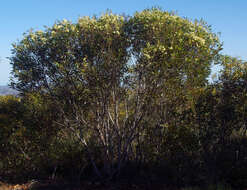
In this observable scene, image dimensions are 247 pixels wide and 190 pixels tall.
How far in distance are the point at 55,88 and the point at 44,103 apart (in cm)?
77

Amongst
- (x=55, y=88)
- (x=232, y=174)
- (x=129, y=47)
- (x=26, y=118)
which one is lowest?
(x=232, y=174)

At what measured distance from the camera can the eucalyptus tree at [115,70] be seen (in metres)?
6.17

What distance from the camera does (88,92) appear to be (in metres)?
6.89

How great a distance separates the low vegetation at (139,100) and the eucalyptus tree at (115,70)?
23 mm

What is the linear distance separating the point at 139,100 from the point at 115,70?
929 millimetres

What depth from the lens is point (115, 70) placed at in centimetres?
654

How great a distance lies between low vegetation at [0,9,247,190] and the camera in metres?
6.26

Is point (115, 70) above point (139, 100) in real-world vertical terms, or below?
above

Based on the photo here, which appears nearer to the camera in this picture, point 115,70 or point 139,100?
point 115,70

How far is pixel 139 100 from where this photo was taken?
689cm

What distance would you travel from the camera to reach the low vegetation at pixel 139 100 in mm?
6258

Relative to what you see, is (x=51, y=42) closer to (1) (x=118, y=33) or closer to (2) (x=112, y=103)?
(1) (x=118, y=33)

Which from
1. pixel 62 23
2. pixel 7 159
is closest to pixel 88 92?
pixel 62 23

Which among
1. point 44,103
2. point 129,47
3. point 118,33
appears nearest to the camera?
point 118,33
